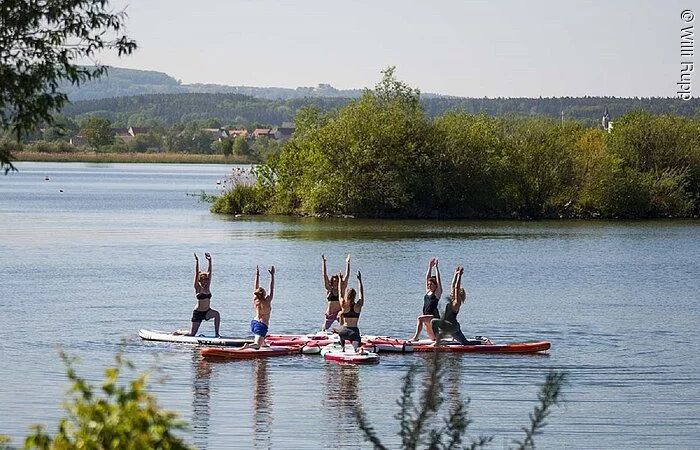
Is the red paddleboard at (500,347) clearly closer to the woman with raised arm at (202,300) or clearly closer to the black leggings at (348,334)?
the black leggings at (348,334)

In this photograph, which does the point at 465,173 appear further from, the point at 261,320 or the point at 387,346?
the point at 261,320

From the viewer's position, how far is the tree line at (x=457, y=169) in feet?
226

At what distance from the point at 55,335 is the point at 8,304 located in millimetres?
5768

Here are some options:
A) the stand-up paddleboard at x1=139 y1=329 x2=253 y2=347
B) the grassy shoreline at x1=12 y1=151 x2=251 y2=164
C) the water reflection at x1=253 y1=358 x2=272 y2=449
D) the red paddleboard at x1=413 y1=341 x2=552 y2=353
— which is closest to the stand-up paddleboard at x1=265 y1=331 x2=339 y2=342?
the stand-up paddleboard at x1=139 y1=329 x2=253 y2=347

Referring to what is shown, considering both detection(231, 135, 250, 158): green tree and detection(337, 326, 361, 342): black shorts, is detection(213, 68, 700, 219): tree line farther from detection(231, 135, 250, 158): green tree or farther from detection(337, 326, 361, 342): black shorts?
detection(231, 135, 250, 158): green tree

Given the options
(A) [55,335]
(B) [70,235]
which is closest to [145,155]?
(B) [70,235]

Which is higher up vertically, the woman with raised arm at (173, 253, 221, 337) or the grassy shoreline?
the grassy shoreline

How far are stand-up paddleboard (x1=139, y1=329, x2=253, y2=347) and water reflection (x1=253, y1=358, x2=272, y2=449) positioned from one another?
89 centimetres

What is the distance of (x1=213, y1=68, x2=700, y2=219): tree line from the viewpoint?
68938 millimetres

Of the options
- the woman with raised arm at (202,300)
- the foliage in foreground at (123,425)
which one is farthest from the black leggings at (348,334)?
the foliage in foreground at (123,425)

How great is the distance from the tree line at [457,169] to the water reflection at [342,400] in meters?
46.1

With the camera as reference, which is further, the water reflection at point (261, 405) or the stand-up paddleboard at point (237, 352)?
the stand-up paddleboard at point (237, 352)

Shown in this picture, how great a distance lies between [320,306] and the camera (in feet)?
105

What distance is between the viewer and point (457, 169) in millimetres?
70250
